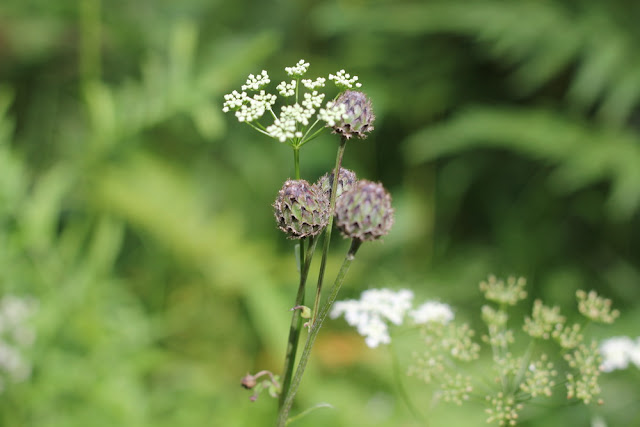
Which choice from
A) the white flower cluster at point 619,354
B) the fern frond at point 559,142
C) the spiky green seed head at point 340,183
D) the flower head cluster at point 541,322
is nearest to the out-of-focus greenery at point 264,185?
the fern frond at point 559,142

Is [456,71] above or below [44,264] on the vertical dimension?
above

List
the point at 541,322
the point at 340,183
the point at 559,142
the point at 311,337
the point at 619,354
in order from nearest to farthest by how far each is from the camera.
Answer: the point at 311,337, the point at 340,183, the point at 541,322, the point at 619,354, the point at 559,142

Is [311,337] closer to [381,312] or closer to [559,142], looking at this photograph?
[381,312]

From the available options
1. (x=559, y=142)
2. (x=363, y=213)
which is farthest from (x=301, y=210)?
(x=559, y=142)

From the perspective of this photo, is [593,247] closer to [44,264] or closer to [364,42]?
[364,42]

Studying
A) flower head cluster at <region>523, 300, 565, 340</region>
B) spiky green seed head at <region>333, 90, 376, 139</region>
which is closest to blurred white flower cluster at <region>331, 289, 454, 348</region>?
flower head cluster at <region>523, 300, 565, 340</region>

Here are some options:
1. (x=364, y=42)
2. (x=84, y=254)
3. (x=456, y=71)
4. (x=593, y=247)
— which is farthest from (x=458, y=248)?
(x=84, y=254)
